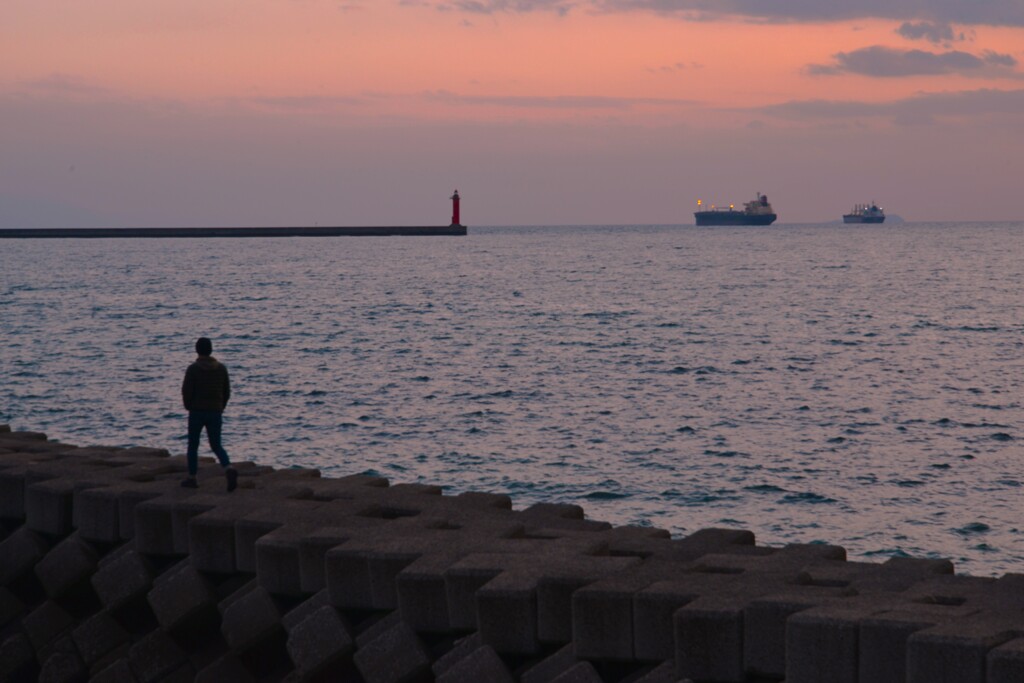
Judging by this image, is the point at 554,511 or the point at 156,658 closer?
the point at 156,658

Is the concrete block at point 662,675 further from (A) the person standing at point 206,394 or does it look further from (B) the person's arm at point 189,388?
(B) the person's arm at point 189,388

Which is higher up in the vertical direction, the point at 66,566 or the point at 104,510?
the point at 104,510

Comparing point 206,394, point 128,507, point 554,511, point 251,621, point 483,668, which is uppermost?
point 206,394

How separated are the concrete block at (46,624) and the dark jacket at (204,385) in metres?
2.28

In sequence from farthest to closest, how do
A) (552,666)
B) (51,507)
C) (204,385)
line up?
(204,385) < (51,507) < (552,666)

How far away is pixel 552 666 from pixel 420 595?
3.70ft

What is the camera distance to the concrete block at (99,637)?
10.4 meters

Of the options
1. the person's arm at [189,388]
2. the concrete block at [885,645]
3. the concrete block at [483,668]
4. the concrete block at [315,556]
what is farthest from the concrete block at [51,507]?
the concrete block at [885,645]

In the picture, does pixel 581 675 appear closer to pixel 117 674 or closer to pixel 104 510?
pixel 117 674

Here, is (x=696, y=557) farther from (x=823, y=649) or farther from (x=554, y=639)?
(x=823, y=649)

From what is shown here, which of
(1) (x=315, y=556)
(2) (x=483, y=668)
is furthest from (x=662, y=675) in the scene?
(1) (x=315, y=556)

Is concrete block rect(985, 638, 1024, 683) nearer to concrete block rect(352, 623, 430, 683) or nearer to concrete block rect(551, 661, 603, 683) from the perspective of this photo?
concrete block rect(551, 661, 603, 683)

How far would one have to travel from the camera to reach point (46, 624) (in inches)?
425

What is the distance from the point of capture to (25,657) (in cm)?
1075
